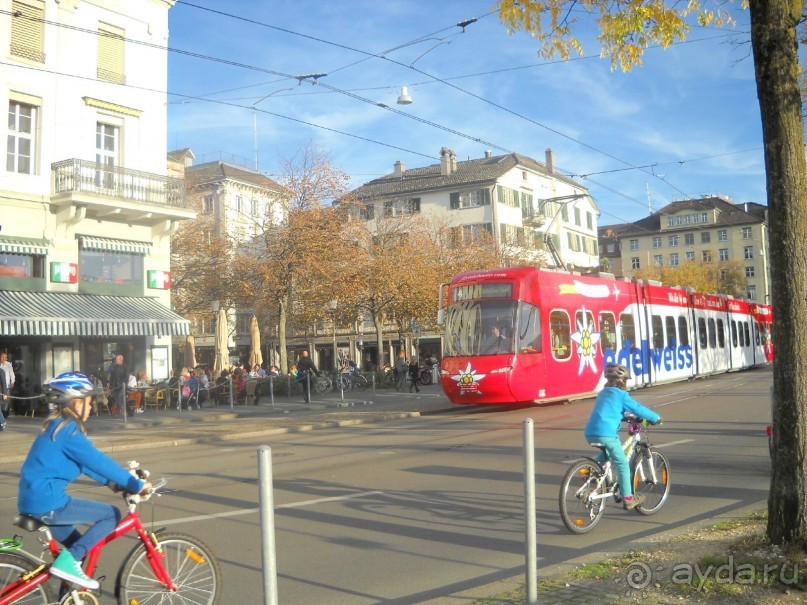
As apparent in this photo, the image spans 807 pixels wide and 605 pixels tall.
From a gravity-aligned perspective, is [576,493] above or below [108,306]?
below

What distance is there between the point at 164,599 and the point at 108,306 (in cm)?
2170

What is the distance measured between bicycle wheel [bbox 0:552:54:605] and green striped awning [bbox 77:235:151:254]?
867 inches

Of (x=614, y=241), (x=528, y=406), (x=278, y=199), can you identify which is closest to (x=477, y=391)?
(x=528, y=406)

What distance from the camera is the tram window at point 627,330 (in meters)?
23.4

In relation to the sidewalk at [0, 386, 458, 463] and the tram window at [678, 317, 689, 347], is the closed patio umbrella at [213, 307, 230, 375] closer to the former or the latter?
the sidewalk at [0, 386, 458, 463]

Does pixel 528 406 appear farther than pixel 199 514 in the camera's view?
Yes

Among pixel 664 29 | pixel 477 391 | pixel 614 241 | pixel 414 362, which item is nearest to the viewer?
pixel 664 29

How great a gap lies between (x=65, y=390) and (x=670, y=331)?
24.9m

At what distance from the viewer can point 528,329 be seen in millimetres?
19219

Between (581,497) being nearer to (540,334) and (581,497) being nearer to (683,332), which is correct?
(540,334)

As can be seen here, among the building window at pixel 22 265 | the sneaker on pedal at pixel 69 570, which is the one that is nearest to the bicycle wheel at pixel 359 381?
the building window at pixel 22 265

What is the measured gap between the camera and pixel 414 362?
3381cm

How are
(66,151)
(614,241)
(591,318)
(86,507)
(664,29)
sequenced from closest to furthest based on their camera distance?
(86,507) < (664,29) < (591,318) < (66,151) < (614,241)

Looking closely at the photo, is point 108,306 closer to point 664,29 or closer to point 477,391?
point 477,391
